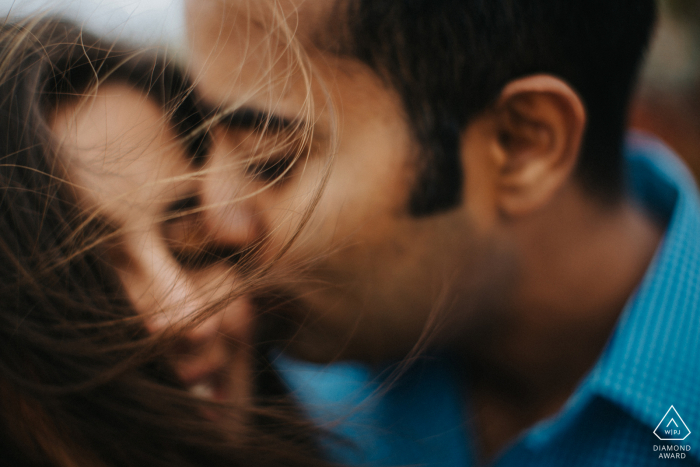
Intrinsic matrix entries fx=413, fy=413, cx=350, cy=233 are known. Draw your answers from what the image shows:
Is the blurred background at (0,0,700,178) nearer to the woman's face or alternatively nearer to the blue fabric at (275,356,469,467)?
the blue fabric at (275,356,469,467)

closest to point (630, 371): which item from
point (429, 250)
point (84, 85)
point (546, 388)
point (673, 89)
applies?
point (546, 388)

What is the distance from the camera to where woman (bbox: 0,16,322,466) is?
43cm

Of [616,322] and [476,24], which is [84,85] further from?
[616,322]

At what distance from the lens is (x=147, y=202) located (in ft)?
1.52

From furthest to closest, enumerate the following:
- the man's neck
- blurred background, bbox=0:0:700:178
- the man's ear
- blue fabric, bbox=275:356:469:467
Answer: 1. blurred background, bbox=0:0:700:178
2. blue fabric, bbox=275:356:469:467
3. the man's neck
4. the man's ear

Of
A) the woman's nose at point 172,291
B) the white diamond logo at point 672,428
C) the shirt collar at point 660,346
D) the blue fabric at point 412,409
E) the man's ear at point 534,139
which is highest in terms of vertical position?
the man's ear at point 534,139

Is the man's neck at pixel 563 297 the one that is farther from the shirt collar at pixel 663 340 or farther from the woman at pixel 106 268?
the woman at pixel 106 268

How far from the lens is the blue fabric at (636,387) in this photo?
0.59 meters

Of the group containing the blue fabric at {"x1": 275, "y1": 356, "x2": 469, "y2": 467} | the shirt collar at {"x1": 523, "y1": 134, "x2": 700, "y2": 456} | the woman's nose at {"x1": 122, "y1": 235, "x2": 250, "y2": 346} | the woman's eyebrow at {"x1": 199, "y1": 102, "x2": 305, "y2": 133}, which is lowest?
the blue fabric at {"x1": 275, "y1": 356, "x2": 469, "y2": 467}

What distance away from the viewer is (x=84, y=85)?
47 cm

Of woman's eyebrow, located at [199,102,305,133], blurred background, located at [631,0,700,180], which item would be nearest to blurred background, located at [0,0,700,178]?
blurred background, located at [631,0,700,180]

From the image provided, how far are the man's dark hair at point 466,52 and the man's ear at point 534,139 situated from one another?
31 mm

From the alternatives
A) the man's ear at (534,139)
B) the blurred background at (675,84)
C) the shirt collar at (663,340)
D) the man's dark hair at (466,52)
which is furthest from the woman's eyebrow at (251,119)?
the blurred background at (675,84)

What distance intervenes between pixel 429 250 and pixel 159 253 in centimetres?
37
